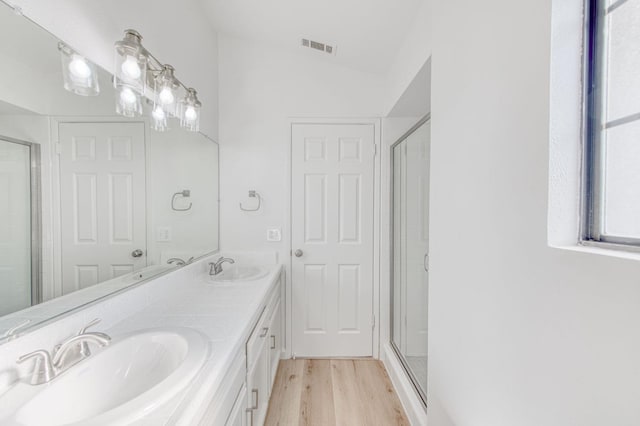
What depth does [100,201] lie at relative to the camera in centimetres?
104

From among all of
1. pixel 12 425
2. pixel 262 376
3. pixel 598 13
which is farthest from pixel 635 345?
pixel 262 376

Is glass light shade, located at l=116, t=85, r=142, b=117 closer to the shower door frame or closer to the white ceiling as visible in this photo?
the shower door frame

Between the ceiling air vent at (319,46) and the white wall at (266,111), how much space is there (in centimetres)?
14

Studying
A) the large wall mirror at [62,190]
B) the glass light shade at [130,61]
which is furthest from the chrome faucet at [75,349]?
the glass light shade at [130,61]

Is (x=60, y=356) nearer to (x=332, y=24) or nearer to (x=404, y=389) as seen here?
(x=404, y=389)

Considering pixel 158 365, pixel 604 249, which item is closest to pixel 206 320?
pixel 158 365

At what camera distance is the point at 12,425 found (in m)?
0.54

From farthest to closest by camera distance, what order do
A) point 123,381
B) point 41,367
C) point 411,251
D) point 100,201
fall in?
1. point 411,251
2. point 100,201
3. point 123,381
4. point 41,367

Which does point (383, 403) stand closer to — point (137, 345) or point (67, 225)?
point (137, 345)

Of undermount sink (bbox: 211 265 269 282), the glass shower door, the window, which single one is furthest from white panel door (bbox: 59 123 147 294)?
the window

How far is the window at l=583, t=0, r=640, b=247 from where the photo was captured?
0.50 meters

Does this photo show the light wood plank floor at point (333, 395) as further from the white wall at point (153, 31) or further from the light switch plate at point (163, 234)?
the white wall at point (153, 31)

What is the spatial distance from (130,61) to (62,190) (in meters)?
0.60

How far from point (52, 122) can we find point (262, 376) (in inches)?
58.5
